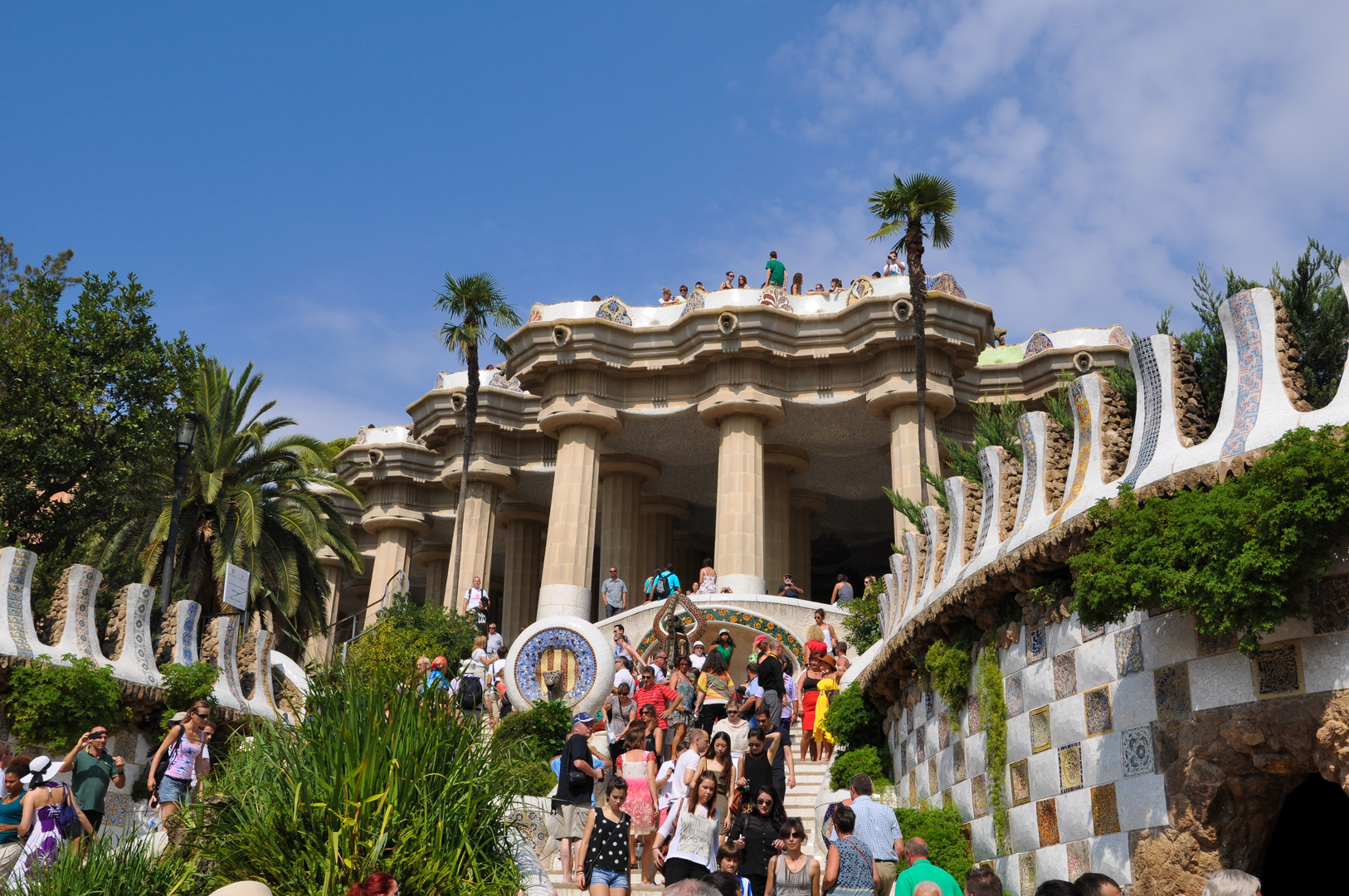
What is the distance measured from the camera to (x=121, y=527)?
25250 millimetres

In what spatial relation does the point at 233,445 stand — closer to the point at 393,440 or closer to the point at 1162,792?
the point at 393,440

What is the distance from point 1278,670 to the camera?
786cm

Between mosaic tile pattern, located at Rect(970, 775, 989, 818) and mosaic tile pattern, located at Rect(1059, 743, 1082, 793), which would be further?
mosaic tile pattern, located at Rect(970, 775, 989, 818)

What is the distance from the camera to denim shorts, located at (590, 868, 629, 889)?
859 cm

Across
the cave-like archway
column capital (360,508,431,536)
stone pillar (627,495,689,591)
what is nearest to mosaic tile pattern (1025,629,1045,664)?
the cave-like archway

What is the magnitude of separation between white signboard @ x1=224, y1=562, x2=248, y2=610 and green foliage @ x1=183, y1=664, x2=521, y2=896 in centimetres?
1060

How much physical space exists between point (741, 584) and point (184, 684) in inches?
586

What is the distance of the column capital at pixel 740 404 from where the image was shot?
1225 inches

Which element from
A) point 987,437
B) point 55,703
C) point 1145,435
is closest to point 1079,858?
point 1145,435

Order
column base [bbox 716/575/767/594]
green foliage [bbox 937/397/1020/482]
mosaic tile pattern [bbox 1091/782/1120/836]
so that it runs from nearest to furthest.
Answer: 1. mosaic tile pattern [bbox 1091/782/1120/836]
2. green foliage [bbox 937/397/1020/482]
3. column base [bbox 716/575/767/594]

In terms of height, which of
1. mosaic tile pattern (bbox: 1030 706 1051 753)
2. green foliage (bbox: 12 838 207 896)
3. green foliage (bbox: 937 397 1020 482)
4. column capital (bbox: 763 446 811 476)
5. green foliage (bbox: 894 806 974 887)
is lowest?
green foliage (bbox: 12 838 207 896)


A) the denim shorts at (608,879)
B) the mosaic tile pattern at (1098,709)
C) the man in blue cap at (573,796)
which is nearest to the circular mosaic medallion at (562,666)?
the man in blue cap at (573,796)

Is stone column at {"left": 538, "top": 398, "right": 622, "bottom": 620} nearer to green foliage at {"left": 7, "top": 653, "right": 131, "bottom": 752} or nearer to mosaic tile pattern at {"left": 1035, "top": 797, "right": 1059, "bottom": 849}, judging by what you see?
green foliage at {"left": 7, "top": 653, "right": 131, "bottom": 752}

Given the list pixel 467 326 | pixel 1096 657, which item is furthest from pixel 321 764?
pixel 467 326
